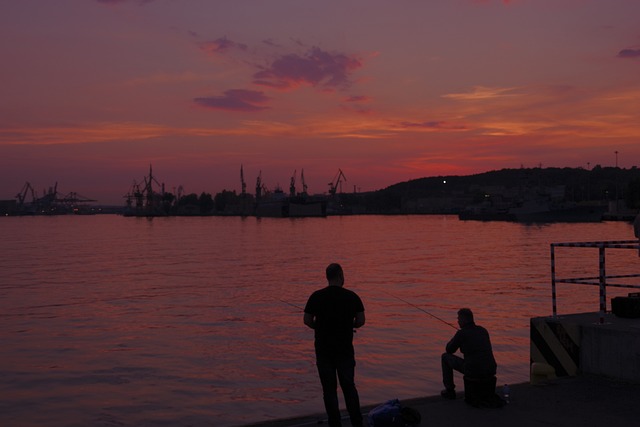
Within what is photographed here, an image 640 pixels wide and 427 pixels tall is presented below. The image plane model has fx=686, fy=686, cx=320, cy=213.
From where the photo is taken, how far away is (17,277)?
153 ft

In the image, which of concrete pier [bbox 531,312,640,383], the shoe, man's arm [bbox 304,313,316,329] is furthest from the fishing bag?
concrete pier [bbox 531,312,640,383]

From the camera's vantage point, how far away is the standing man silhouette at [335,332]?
783 cm

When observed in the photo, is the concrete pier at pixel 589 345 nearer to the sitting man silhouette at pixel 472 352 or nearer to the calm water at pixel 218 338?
the sitting man silhouette at pixel 472 352

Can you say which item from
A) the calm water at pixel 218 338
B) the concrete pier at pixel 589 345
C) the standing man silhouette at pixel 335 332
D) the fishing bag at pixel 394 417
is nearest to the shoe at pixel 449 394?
the fishing bag at pixel 394 417

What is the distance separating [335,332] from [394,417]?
1143 mm

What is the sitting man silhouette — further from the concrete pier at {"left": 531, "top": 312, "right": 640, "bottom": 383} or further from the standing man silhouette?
the concrete pier at {"left": 531, "top": 312, "right": 640, "bottom": 383}

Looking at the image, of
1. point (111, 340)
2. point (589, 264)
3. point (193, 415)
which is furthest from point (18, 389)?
point (589, 264)

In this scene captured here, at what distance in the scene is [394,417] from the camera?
7660 mm

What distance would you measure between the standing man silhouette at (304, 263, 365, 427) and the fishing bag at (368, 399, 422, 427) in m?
0.37

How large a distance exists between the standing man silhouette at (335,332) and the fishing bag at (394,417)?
372 mm

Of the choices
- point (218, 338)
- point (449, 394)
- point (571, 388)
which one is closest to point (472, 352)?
point (449, 394)

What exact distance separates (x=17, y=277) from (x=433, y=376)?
127 ft

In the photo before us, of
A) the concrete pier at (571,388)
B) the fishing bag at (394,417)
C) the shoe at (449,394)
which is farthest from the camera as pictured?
the shoe at (449,394)

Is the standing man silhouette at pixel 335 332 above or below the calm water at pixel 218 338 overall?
above
